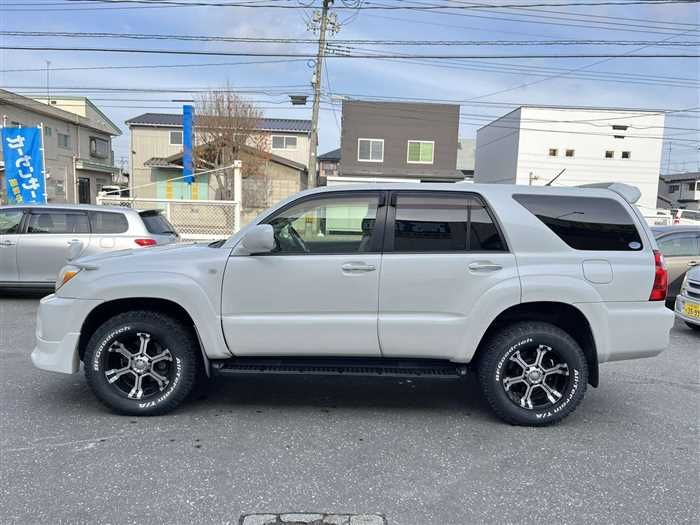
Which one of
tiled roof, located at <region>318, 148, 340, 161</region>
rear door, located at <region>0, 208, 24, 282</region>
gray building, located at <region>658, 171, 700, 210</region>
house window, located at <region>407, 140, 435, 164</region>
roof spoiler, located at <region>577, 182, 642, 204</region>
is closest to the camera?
roof spoiler, located at <region>577, 182, 642, 204</region>

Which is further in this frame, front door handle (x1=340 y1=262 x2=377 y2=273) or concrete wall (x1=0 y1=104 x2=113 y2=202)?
concrete wall (x1=0 y1=104 x2=113 y2=202)

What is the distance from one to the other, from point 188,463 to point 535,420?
8.09ft

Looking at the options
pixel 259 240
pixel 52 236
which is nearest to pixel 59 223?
pixel 52 236

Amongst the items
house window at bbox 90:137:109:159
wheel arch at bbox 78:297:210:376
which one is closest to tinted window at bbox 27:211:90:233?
wheel arch at bbox 78:297:210:376

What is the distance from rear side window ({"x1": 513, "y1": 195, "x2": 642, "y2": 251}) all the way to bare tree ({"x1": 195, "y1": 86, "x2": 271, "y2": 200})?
943 inches

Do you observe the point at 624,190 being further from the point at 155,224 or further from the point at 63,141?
the point at 63,141

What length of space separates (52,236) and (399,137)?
2660 cm

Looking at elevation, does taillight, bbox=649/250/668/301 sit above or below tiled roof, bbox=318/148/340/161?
below

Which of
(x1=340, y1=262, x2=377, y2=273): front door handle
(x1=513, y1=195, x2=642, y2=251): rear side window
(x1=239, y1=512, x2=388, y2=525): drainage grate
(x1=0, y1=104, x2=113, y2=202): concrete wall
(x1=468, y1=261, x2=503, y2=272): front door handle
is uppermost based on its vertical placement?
(x1=0, y1=104, x2=113, y2=202): concrete wall

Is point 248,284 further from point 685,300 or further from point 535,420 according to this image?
point 685,300

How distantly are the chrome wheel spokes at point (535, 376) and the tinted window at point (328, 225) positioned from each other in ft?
4.64

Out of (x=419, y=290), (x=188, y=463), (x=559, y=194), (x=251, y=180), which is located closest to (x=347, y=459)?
(x=188, y=463)

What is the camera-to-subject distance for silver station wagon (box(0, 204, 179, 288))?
25.8 feet

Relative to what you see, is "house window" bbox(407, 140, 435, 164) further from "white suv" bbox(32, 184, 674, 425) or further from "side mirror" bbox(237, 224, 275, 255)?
"side mirror" bbox(237, 224, 275, 255)
